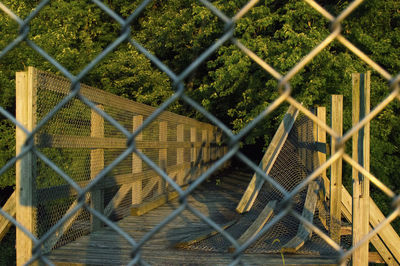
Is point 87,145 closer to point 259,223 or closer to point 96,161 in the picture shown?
point 96,161

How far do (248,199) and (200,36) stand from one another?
824 cm

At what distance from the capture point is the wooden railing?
3.40 meters

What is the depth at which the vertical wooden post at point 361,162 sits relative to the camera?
10.8ft

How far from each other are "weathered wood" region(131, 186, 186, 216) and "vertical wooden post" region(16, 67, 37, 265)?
8.72 feet

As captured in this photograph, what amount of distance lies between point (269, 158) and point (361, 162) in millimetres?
2610

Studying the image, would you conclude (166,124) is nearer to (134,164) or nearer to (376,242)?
(134,164)

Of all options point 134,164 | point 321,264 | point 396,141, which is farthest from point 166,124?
point 396,141

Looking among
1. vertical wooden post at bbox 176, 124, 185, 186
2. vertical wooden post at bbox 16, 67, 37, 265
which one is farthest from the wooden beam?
vertical wooden post at bbox 16, 67, 37, 265

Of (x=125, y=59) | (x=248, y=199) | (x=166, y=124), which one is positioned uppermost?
(x=125, y=59)

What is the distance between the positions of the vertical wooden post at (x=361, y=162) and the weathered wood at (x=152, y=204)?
322cm

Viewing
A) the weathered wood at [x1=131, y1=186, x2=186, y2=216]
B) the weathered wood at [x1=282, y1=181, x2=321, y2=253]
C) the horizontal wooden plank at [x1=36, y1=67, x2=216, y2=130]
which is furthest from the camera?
the weathered wood at [x1=131, y1=186, x2=186, y2=216]

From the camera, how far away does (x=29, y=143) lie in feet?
3.80

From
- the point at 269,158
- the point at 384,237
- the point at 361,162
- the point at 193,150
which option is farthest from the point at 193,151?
the point at 361,162

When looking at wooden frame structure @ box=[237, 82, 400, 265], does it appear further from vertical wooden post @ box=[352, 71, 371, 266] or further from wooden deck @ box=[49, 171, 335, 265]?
wooden deck @ box=[49, 171, 335, 265]
